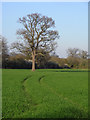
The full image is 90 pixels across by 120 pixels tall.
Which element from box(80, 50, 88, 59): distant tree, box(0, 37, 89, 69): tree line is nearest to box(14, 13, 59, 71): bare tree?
box(0, 37, 89, 69): tree line

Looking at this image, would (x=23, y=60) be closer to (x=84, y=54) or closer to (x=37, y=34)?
(x=37, y=34)

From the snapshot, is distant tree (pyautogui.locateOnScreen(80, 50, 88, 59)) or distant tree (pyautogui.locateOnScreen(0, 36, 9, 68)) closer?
distant tree (pyautogui.locateOnScreen(0, 36, 9, 68))

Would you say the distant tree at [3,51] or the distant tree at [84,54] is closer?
the distant tree at [3,51]

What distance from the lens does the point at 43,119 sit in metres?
6.50

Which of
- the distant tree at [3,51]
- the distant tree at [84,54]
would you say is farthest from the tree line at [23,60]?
the distant tree at [84,54]

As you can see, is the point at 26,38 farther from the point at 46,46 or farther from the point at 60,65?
the point at 60,65

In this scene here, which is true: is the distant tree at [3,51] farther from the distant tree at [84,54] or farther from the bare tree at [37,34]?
the distant tree at [84,54]

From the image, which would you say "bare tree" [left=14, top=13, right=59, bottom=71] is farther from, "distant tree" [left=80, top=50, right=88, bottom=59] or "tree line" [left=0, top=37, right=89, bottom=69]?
"distant tree" [left=80, top=50, right=88, bottom=59]

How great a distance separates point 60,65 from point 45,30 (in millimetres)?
35434

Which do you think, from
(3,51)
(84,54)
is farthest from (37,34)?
(84,54)

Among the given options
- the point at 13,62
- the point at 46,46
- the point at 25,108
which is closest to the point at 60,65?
the point at 13,62

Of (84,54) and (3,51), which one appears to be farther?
(84,54)

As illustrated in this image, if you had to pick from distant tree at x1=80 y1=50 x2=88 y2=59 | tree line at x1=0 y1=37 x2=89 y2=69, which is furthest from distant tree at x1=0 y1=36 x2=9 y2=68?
distant tree at x1=80 y1=50 x2=88 y2=59

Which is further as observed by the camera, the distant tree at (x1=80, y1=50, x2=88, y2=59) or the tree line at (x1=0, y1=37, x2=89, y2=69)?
the distant tree at (x1=80, y1=50, x2=88, y2=59)
